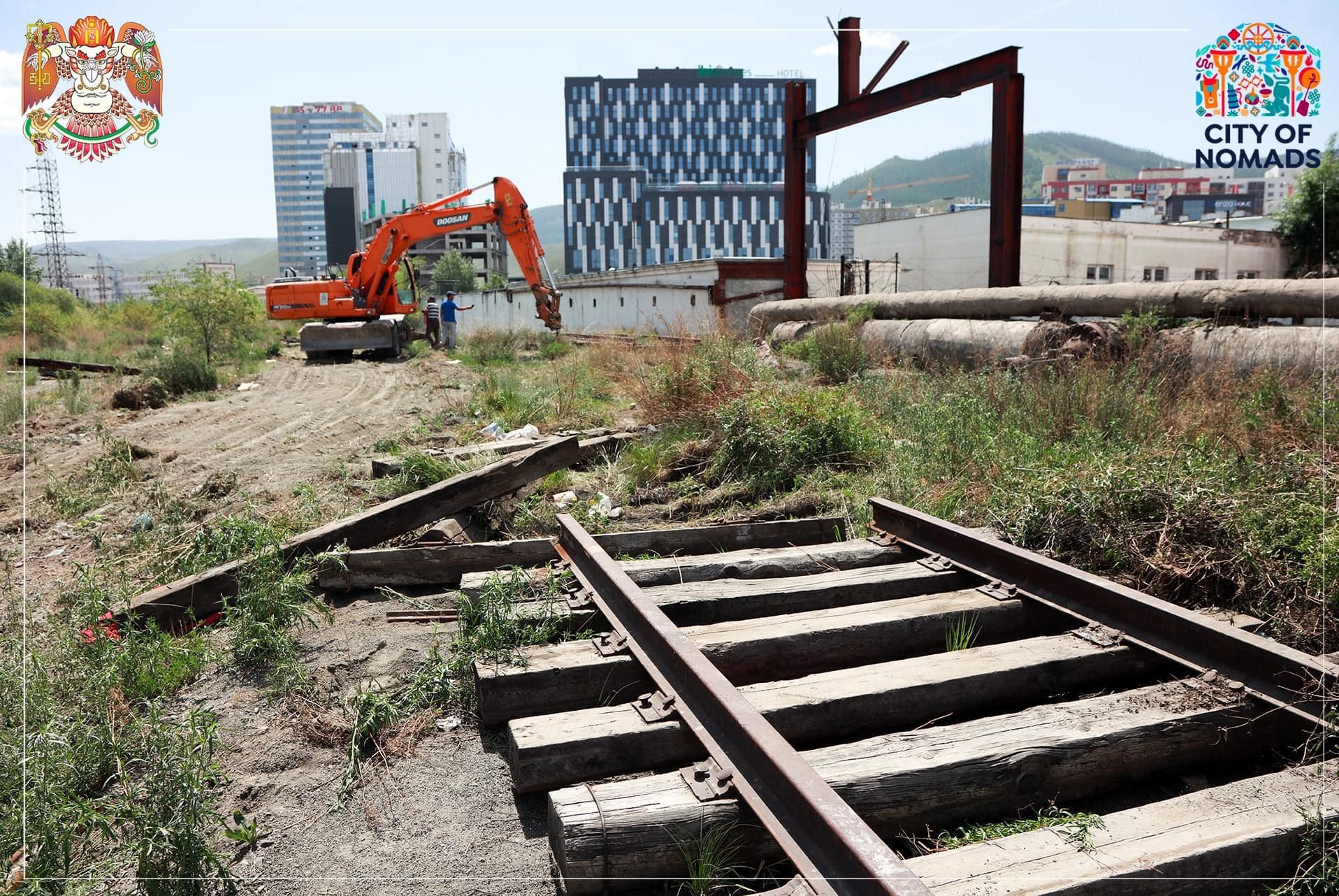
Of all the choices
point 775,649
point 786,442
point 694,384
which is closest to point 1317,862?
point 775,649

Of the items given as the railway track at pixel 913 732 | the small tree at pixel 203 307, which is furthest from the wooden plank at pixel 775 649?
the small tree at pixel 203 307

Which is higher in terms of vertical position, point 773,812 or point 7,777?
point 773,812

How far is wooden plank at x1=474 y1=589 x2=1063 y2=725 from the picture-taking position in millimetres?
3270

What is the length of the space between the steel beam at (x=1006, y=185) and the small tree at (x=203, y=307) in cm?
1382

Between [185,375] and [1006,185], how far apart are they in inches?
507

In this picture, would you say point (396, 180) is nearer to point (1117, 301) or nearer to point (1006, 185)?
point (1006, 185)

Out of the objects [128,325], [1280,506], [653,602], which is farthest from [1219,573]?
[128,325]

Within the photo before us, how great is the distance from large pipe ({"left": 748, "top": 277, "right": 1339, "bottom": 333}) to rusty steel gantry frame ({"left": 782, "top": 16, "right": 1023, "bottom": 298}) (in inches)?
59.3

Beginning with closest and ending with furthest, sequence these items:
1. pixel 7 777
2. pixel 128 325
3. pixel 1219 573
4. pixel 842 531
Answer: pixel 7 777, pixel 1219 573, pixel 842 531, pixel 128 325

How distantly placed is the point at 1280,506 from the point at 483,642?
365 cm

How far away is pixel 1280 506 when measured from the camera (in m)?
4.21

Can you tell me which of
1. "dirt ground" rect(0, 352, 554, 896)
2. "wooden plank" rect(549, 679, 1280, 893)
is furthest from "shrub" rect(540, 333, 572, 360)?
"wooden plank" rect(549, 679, 1280, 893)

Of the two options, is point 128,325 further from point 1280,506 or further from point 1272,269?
point 1272,269

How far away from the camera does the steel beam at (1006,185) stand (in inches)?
507
